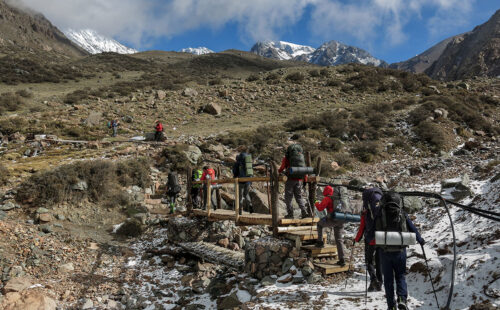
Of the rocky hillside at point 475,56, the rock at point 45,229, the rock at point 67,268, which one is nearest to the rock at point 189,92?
the rock at point 45,229

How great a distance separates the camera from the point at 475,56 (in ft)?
271

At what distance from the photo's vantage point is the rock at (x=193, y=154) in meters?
16.6

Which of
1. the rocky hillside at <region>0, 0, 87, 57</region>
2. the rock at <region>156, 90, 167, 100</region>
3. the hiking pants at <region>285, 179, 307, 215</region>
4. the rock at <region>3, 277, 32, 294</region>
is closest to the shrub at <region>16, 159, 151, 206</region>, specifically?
the rock at <region>3, 277, 32, 294</region>

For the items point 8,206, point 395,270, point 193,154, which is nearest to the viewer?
point 395,270

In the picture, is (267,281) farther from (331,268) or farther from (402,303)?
(402,303)

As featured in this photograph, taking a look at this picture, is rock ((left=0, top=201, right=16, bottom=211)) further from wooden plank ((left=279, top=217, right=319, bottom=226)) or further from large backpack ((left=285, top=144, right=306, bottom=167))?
large backpack ((left=285, top=144, right=306, bottom=167))

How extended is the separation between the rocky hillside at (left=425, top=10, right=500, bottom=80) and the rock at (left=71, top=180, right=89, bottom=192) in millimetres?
86378

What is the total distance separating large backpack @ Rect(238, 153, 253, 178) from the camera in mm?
9055

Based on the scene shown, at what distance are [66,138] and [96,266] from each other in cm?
1480

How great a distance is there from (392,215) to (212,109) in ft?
84.6

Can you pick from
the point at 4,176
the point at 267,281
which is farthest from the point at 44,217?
the point at 267,281

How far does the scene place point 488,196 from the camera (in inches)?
287

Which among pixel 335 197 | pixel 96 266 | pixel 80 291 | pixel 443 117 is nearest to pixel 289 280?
pixel 335 197

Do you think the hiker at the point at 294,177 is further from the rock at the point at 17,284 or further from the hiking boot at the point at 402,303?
the rock at the point at 17,284
